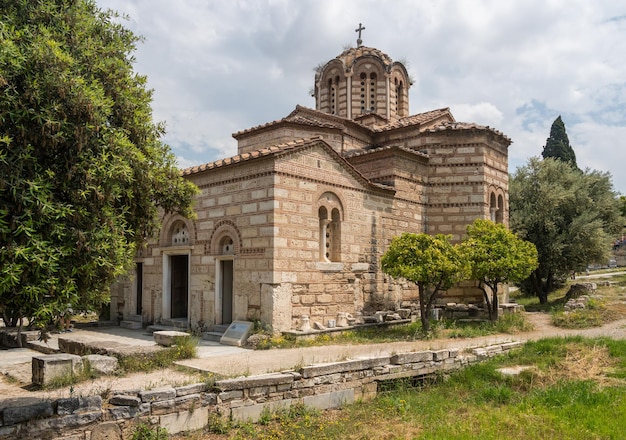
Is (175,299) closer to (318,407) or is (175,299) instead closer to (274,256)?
(274,256)

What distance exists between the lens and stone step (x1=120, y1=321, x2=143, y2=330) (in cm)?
1473

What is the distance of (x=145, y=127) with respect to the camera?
6.26 metres

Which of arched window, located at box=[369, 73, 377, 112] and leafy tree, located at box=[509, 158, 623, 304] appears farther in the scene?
arched window, located at box=[369, 73, 377, 112]

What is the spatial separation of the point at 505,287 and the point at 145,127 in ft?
43.3

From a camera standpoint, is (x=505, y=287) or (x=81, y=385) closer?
(x=81, y=385)

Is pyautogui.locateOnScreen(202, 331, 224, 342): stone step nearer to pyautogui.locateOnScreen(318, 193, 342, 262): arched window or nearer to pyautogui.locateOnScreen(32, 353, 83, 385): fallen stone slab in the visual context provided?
pyautogui.locateOnScreen(318, 193, 342, 262): arched window

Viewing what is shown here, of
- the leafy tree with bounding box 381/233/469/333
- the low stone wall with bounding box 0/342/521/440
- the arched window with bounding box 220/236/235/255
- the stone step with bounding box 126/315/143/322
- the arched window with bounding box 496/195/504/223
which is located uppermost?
the arched window with bounding box 496/195/504/223

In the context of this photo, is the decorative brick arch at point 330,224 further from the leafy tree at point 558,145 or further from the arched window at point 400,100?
the leafy tree at point 558,145

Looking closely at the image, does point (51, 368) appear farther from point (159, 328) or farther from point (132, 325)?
point (132, 325)

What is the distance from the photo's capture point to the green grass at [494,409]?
266 inches

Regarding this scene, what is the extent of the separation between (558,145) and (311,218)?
24234 millimetres

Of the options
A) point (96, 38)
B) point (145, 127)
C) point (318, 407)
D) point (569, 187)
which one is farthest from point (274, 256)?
point (569, 187)

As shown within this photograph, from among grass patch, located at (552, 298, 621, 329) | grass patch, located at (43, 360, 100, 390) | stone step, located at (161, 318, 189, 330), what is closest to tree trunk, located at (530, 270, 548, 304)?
grass patch, located at (552, 298, 621, 329)

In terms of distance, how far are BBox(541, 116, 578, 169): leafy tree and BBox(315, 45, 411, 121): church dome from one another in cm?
1466
